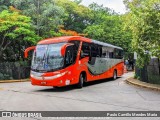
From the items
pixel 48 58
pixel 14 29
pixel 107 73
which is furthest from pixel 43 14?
pixel 48 58

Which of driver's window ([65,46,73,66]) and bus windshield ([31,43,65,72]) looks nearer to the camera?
bus windshield ([31,43,65,72])

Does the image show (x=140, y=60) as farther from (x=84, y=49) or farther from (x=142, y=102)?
(x=142, y=102)

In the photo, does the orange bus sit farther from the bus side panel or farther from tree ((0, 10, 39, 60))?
tree ((0, 10, 39, 60))

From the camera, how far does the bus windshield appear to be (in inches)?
668

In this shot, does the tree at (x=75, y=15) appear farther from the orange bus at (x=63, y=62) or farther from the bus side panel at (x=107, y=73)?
the orange bus at (x=63, y=62)

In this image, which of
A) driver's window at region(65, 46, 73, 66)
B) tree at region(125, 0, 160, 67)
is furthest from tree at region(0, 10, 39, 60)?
tree at region(125, 0, 160, 67)

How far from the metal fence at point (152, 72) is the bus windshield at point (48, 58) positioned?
21.3 feet

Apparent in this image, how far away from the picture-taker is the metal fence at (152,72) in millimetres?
19358

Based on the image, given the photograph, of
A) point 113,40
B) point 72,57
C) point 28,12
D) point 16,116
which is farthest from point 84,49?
point 113,40

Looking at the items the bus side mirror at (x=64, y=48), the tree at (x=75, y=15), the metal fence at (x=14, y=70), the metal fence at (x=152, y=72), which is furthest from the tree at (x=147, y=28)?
the tree at (x=75, y=15)

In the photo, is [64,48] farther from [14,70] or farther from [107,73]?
[14,70]

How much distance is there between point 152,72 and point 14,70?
56.1ft

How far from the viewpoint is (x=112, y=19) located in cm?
4766

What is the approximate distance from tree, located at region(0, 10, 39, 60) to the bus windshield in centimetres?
1291
